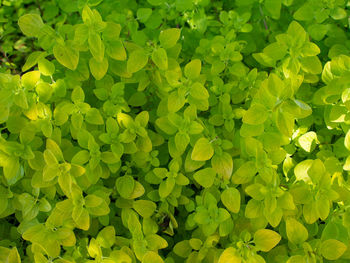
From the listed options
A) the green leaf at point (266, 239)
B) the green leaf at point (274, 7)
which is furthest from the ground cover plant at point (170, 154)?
the green leaf at point (274, 7)

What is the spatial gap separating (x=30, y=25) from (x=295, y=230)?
134 cm

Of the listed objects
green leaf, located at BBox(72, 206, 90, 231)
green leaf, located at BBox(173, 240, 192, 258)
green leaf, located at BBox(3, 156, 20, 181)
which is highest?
green leaf, located at BBox(3, 156, 20, 181)

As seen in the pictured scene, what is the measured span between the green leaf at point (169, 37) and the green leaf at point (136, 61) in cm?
11

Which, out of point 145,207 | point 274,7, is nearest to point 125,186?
point 145,207

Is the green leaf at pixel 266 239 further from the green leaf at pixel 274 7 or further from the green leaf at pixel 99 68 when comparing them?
the green leaf at pixel 274 7

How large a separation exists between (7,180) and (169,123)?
69cm

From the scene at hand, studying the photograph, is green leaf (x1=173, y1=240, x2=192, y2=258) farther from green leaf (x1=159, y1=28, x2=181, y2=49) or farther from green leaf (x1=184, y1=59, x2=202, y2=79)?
green leaf (x1=159, y1=28, x2=181, y2=49)

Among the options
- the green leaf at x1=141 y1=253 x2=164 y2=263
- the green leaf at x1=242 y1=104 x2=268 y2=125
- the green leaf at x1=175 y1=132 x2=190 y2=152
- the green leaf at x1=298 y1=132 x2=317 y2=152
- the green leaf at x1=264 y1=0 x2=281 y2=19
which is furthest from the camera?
the green leaf at x1=264 y1=0 x2=281 y2=19

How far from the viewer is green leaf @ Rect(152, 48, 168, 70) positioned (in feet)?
5.54

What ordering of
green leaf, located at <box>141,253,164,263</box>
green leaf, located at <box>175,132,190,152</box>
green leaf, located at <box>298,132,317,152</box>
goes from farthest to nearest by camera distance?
green leaf, located at <box>298,132,317,152</box> → green leaf, located at <box>175,132,190,152</box> → green leaf, located at <box>141,253,164,263</box>

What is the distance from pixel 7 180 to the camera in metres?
1.58

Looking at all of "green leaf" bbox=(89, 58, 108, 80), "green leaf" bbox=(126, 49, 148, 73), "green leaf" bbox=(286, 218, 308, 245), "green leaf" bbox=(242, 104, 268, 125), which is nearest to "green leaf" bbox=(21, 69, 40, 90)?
"green leaf" bbox=(89, 58, 108, 80)

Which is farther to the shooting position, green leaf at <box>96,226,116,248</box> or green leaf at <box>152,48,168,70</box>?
green leaf at <box>152,48,168,70</box>

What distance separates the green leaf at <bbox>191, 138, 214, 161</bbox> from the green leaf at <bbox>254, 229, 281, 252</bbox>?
348 millimetres
